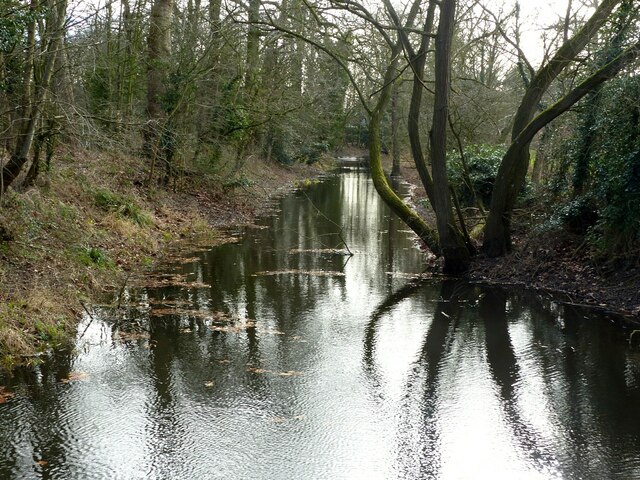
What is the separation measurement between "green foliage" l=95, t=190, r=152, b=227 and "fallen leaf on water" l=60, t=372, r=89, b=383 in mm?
8088

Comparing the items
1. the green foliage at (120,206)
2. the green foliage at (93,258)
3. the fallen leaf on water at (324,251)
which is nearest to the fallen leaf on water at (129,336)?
the green foliage at (93,258)

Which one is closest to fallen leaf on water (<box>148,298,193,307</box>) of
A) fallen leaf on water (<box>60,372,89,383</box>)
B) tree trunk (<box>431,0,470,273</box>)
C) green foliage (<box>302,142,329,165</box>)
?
fallen leaf on water (<box>60,372,89,383</box>)

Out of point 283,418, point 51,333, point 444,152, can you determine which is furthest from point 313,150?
point 283,418

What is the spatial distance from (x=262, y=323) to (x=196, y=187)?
42.4 feet

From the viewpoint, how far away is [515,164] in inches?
512

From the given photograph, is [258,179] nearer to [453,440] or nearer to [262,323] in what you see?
[262,323]

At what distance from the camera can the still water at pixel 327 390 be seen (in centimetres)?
564

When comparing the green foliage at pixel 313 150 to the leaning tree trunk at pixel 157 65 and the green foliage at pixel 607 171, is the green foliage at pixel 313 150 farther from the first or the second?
the green foliage at pixel 607 171

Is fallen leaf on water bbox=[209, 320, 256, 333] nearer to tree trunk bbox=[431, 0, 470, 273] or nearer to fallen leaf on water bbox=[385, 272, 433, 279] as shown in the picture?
fallen leaf on water bbox=[385, 272, 433, 279]

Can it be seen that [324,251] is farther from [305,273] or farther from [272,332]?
[272,332]

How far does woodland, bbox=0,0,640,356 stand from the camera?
414 inches

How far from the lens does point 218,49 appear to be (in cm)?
1902

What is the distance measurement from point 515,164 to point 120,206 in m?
9.38

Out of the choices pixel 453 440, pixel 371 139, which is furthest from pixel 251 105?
pixel 453 440
